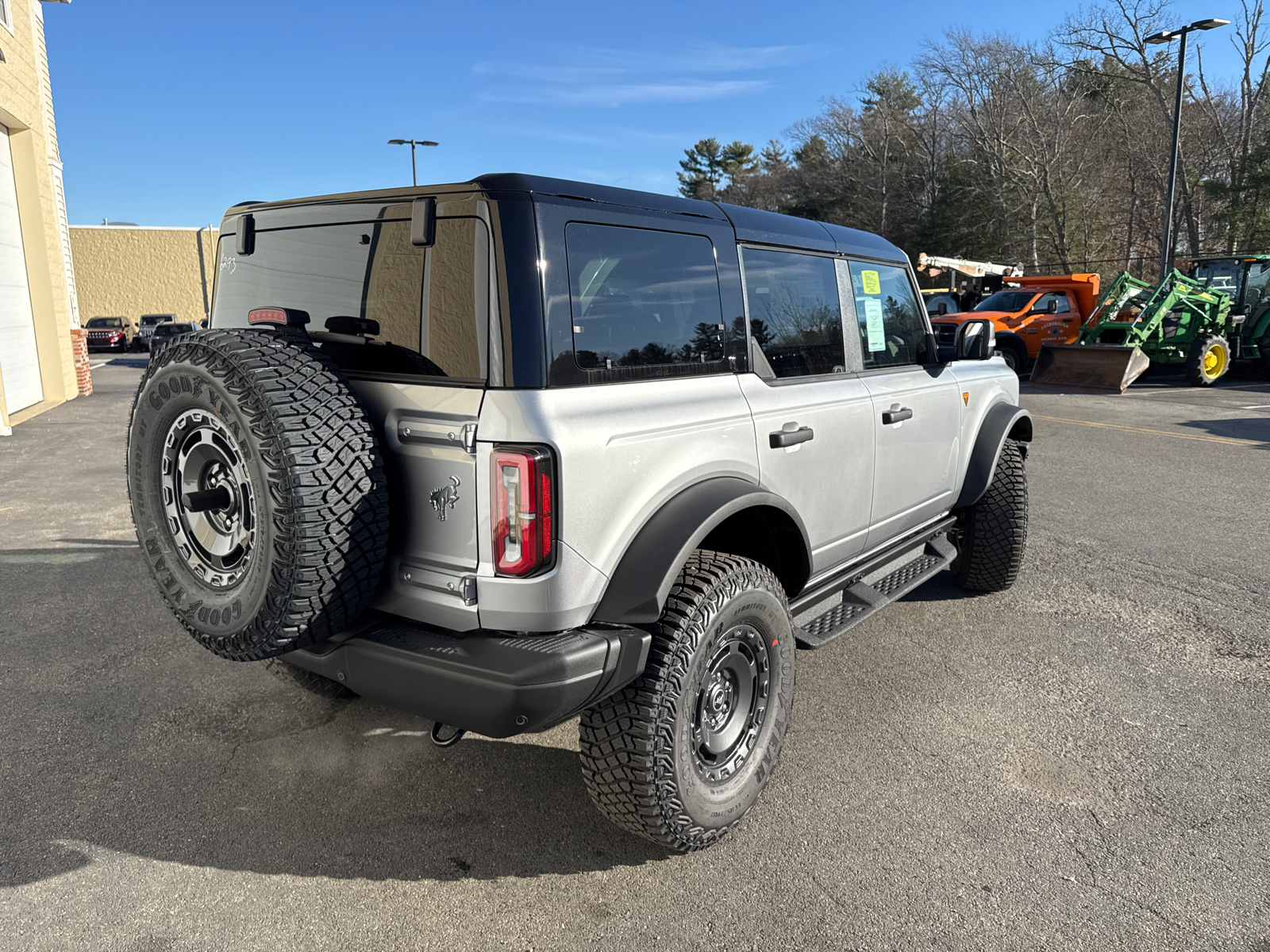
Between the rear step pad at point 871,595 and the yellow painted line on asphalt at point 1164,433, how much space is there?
27.6ft

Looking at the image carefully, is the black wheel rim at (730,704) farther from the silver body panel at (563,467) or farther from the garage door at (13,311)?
the garage door at (13,311)

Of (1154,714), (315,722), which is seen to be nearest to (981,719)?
(1154,714)

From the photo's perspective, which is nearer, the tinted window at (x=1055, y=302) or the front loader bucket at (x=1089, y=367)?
the front loader bucket at (x=1089, y=367)

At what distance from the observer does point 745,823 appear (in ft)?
10.1

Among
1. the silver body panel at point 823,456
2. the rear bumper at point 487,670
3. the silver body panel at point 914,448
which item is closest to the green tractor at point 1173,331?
the silver body panel at point 914,448

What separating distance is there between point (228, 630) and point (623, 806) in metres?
1.27

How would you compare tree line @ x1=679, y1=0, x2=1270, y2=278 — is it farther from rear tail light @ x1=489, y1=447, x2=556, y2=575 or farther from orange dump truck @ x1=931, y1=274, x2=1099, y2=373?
rear tail light @ x1=489, y1=447, x2=556, y2=575

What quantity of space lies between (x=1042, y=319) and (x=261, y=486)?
69.6 feet

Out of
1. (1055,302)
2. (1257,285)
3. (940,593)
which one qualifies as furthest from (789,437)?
(1257,285)

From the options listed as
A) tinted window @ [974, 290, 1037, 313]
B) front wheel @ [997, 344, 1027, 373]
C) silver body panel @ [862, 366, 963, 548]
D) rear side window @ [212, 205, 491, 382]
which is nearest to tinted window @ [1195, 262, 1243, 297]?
tinted window @ [974, 290, 1037, 313]

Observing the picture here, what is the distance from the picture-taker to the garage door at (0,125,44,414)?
45.6ft

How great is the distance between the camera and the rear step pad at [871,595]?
3.52 metres

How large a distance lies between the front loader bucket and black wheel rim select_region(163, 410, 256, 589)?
708 inches

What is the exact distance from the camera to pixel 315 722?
3.81m
